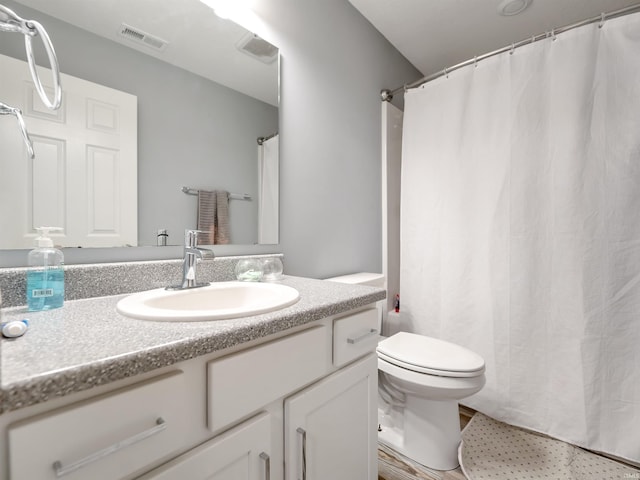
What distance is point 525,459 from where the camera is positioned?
1.33 metres

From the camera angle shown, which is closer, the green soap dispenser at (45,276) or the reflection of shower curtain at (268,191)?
the green soap dispenser at (45,276)

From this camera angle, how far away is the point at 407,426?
138cm

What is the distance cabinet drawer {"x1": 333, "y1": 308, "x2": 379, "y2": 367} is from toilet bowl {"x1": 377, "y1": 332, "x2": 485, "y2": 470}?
16.7 inches

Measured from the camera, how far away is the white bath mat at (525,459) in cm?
124

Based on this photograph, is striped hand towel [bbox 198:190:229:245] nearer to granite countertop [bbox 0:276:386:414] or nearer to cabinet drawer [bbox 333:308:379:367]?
granite countertop [bbox 0:276:386:414]

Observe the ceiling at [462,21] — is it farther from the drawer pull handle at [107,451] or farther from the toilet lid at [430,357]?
the drawer pull handle at [107,451]

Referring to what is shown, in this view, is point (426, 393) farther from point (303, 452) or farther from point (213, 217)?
point (213, 217)

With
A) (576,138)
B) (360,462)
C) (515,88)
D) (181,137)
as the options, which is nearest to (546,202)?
(576,138)

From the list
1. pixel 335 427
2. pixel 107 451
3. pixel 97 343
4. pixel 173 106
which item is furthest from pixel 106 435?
pixel 173 106

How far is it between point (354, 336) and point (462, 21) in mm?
2075

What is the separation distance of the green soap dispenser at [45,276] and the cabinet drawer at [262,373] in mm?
462

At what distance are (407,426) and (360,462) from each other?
1.91ft

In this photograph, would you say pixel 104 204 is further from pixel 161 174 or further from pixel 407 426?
pixel 407 426

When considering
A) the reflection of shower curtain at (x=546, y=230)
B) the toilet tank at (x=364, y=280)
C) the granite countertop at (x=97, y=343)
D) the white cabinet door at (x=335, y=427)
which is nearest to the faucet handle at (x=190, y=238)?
the granite countertop at (x=97, y=343)
